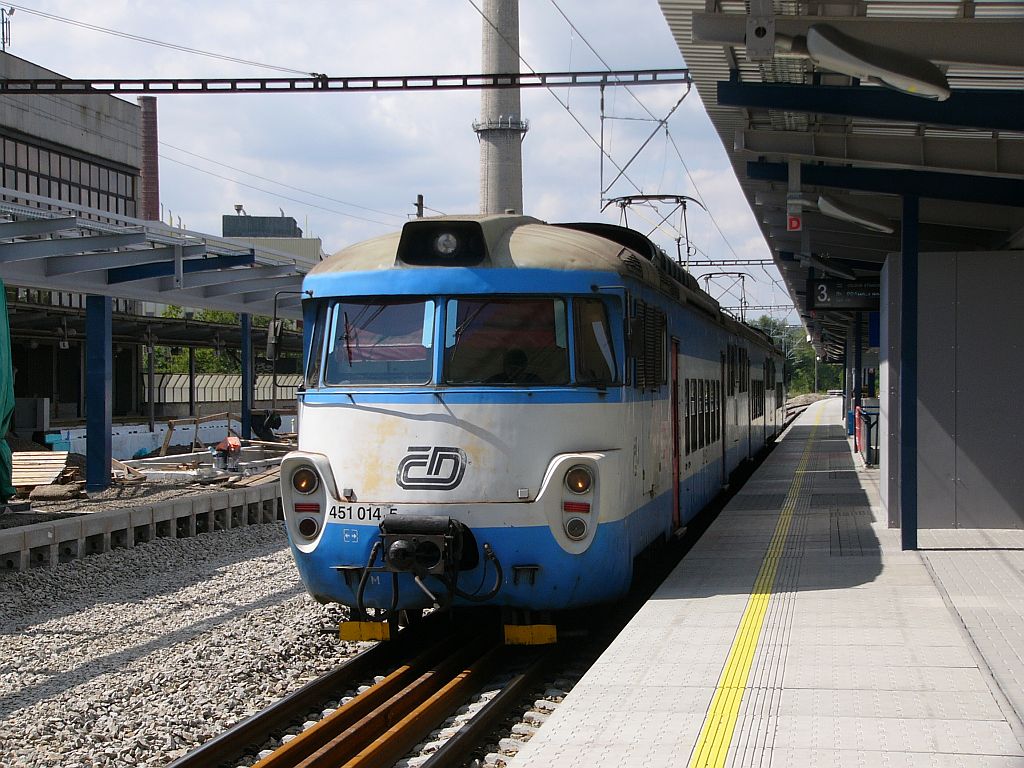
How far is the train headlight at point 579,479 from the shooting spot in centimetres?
823

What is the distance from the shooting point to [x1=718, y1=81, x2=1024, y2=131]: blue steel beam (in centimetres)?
934

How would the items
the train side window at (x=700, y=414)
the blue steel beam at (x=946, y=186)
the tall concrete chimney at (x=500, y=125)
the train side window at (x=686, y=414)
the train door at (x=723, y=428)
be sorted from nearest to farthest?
the blue steel beam at (x=946, y=186), the train side window at (x=686, y=414), the train side window at (x=700, y=414), the train door at (x=723, y=428), the tall concrete chimney at (x=500, y=125)

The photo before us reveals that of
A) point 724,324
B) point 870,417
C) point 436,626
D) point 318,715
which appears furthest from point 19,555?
point 870,417

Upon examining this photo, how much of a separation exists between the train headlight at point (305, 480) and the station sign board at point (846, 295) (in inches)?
426

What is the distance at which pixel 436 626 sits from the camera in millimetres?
9953

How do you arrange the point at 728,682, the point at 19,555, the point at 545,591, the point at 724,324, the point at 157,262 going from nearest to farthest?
the point at 728,682
the point at 545,591
the point at 19,555
the point at 724,324
the point at 157,262

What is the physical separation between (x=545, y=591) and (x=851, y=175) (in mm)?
5612

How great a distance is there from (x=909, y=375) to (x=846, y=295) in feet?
20.6

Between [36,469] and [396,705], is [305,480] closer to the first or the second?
[396,705]

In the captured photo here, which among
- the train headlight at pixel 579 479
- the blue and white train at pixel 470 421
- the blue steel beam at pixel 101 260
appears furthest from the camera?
the blue steel beam at pixel 101 260

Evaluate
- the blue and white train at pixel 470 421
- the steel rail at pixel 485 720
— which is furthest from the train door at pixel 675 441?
the steel rail at pixel 485 720

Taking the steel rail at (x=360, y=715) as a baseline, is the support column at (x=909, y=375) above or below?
above

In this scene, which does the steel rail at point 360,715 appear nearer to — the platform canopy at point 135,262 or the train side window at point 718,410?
the train side window at point 718,410

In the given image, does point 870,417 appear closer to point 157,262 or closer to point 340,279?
point 157,262
